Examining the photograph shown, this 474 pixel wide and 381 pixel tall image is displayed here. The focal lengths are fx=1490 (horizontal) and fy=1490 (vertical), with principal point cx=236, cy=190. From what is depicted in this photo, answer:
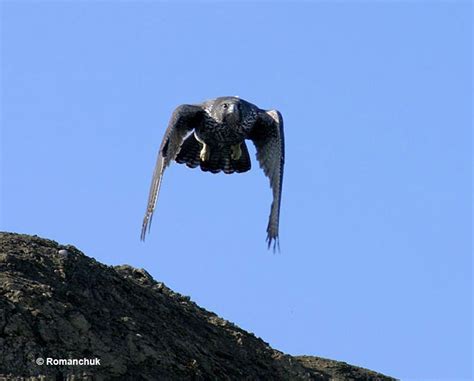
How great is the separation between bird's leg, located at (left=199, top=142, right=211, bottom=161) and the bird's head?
21.5 inches

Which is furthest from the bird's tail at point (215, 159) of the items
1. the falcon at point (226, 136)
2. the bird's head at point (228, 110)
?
the bird's head at point (228, 110)

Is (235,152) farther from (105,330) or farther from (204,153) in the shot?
(105,330)

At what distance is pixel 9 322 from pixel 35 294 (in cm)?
77

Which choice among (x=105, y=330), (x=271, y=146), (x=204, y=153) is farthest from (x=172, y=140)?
(x=105, y=330)

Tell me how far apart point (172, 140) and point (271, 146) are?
1539 millimetres

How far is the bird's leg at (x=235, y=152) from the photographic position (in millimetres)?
22984

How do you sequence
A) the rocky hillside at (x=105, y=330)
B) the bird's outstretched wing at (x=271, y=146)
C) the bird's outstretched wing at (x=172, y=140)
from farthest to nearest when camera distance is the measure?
the bird's outstretched wing at (x=271, y=146) → the bird's outstretched wing at (x=172, y=140) → the rocky hillside at (x=105, y=330)

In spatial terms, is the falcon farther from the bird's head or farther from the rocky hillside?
the rocky hillside

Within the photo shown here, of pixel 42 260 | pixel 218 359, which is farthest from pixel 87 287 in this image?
pixel 218 359

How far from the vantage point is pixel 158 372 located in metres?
17.7

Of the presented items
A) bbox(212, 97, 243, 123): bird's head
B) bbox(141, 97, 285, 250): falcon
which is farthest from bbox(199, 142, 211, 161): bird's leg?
bbox(212, 97, 243, 123): bird's head

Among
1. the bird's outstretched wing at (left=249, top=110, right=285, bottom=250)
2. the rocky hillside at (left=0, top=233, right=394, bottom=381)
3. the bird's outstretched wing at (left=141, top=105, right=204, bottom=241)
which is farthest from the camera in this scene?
the bird's outstretched wing at (left=249, top=110, right=285, bottom=250)

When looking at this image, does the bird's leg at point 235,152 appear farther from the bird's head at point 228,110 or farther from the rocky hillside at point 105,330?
the rocky hillside at point 105,330

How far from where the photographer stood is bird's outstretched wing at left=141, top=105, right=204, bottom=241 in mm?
21484
